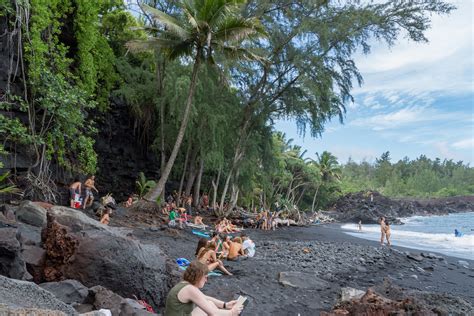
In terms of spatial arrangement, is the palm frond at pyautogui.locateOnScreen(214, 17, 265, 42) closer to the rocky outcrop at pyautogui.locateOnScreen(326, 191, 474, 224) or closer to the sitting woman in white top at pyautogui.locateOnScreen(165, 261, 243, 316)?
the sitting woman in white top at pyautogui.locateOnScreen(165, 261, 243, 316)

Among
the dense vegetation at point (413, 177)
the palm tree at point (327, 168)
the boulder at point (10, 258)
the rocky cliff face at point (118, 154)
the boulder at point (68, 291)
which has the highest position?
the dense vegetation at point (413, 177)

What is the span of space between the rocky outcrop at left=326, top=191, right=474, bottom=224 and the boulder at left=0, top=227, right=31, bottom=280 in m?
39.2

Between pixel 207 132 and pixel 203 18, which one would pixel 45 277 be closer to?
pixel 203 18

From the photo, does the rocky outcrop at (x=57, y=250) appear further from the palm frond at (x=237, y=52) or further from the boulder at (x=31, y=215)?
the palm frond at (x=237, y=52)

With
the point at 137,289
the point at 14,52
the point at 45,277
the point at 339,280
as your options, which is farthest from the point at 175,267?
the point at 14,52

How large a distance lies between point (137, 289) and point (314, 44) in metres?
16.0

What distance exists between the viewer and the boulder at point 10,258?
164 inches

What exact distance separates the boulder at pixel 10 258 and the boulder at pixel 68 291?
437mm

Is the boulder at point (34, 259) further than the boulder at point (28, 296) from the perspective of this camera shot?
Yes

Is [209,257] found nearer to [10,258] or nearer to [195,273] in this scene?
[10,258]

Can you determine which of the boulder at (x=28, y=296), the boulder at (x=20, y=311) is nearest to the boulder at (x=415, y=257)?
the boulder at (x=28, y=296)

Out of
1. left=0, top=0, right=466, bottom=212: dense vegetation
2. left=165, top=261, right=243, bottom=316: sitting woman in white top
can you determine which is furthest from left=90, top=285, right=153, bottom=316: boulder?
left=0, top=0, right=466, bottom=212: dense vegetation

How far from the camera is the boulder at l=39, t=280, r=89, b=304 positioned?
156 inches

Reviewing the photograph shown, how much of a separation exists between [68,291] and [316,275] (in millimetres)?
5867
